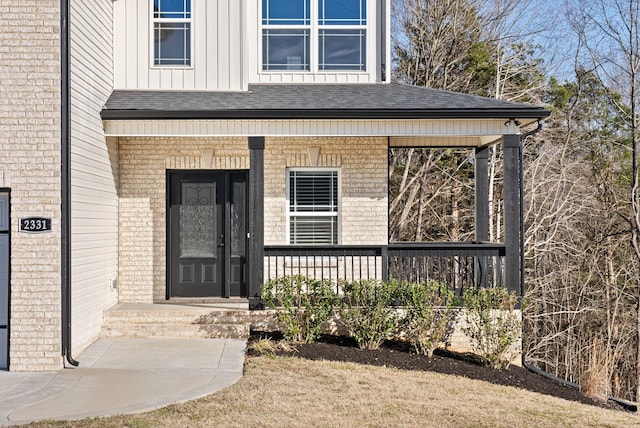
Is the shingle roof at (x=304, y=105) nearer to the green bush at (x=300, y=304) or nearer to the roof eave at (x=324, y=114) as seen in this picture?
the roof eave at (x=324, y=114)

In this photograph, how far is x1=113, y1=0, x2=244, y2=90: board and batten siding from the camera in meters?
12.0

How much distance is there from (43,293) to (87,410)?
2.26m

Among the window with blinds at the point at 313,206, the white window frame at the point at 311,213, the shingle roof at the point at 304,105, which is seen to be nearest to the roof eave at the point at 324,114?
the shingle roof at the point at 304,105

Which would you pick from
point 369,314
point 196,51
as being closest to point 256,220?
point 369,314

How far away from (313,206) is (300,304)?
2573mm

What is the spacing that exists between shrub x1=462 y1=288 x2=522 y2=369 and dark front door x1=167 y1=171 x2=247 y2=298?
4.10 metres

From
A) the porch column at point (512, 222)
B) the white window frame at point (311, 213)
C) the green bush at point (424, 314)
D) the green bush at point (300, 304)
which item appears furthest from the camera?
the white window frame at point (311, 213)

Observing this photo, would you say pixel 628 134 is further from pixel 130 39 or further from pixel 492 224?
pixel 130 39

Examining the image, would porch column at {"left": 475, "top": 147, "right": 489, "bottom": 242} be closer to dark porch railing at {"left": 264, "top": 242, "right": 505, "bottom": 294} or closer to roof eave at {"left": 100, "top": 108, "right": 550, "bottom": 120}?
dark porch railing at {"left": 264, "top": 242, "right": 505, "bottom": 294}

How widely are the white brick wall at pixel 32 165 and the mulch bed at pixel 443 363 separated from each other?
3152 millimetres

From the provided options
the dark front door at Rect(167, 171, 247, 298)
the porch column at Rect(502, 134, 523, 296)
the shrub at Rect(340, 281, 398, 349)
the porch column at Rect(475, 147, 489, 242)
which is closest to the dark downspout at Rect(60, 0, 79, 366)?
the dark front door at Rect(167, 171, 247, 298)

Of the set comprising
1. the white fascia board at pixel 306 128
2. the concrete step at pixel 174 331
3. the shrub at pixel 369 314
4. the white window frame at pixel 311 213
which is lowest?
the concrete step at pixel 174 331

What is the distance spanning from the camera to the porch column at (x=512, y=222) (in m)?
Answer: 11.0

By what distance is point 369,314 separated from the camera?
10.4 meters
